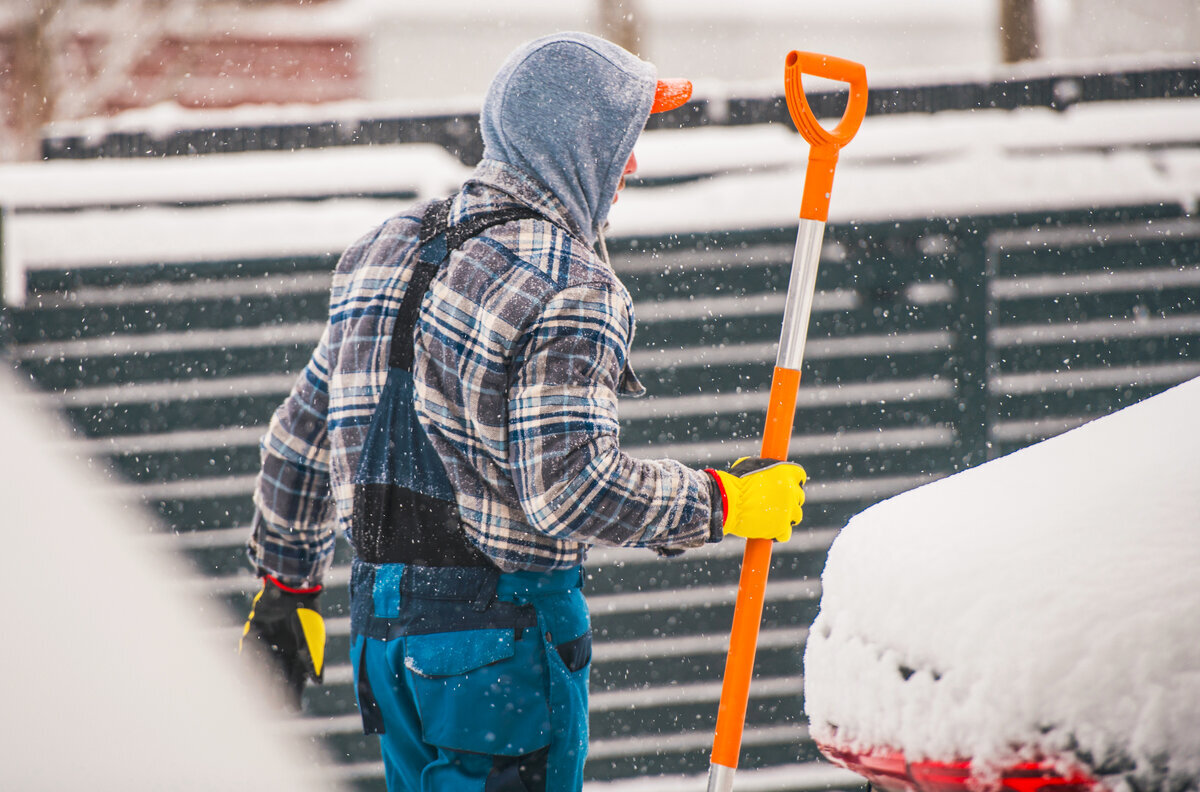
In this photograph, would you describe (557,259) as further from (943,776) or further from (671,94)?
(943,776)

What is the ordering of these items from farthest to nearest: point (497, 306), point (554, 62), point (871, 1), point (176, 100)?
point (871, 1) < point (176, 100) < point (554, 62) < point (497, 306)

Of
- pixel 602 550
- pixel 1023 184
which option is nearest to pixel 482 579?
pixel 602 550

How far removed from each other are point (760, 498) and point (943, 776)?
74 centimetres

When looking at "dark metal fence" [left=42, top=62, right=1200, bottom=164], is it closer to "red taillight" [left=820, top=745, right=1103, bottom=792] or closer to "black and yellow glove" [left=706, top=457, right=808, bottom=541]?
"black and yellow glove" [left=706, top=457, right=808, bottom=541]

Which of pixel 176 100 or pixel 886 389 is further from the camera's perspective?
pixel 176 100

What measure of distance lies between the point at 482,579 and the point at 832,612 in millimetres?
629

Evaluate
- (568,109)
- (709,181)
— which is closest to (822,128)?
(568,109)

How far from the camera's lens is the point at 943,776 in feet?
3.65

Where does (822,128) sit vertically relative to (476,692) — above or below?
above

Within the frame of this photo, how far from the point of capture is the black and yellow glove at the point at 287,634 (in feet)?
7.23

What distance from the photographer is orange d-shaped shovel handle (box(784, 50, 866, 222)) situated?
188cm

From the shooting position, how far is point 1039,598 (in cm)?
108

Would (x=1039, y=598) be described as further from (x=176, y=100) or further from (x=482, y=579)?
(x=176, y=100)

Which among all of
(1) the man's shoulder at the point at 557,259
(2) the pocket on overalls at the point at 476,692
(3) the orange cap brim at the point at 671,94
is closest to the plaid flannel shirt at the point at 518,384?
(1) the man's shoulder at the point at 557,259
